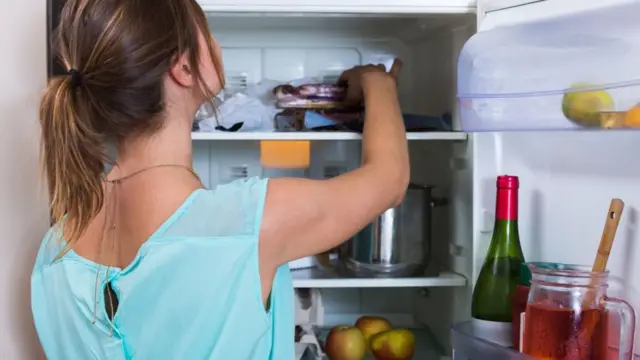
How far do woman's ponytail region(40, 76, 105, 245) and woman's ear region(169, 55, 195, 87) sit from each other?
4.4 inches

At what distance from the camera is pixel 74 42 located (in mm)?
920

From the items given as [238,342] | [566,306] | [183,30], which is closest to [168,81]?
[183,30]

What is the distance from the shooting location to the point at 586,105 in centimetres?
95

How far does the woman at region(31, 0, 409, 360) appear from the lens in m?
0.90

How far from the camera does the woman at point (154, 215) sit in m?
0.90

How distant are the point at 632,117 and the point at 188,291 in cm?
56

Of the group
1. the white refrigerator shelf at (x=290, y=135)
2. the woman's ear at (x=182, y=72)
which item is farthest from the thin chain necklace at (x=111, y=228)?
the white refrigerator shelf at (x=290, y=135)

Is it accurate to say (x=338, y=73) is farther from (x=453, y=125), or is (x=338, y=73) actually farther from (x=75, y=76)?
(x=75, y=76)

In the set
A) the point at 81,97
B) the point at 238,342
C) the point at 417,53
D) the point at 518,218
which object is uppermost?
the point at 417,53

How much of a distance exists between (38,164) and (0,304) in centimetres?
22

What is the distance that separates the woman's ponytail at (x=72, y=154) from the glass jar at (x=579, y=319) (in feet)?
1.95

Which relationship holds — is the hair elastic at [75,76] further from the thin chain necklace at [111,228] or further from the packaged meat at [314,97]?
the packaged meat at [314,97]

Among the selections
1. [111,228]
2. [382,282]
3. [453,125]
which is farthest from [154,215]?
[453,125]

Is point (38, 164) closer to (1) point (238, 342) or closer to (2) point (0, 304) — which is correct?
(2) point (0, 304)
